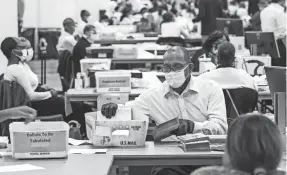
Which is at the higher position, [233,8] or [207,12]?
[233,8]

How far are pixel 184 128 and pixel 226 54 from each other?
1899mm

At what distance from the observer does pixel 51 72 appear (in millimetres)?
14578

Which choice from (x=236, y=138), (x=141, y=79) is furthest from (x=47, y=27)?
(x=236, y=138)

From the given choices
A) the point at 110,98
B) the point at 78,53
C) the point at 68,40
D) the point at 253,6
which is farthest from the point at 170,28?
the point at 110,98

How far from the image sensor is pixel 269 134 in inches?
84.5

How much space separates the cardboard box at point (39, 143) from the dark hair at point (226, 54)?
2.56 metres

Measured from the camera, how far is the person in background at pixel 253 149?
2.10 meters

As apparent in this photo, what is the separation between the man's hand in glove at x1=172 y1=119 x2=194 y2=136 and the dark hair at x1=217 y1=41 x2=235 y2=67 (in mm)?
1765

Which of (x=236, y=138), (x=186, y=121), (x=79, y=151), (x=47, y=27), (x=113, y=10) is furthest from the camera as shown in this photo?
(x=113, y=10)

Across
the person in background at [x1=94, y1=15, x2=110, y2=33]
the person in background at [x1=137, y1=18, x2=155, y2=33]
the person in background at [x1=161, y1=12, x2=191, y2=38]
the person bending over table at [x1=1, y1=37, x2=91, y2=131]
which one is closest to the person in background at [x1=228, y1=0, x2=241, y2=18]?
the person in background at [x1=94, y1=15, x2=110, y2=33]

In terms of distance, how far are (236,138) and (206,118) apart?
2.51 meters

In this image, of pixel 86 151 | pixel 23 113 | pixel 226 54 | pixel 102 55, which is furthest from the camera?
pixel 102 55

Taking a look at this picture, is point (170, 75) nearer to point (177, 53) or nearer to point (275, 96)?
point (177, 53)

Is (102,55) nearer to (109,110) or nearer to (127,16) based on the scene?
(109,110)
